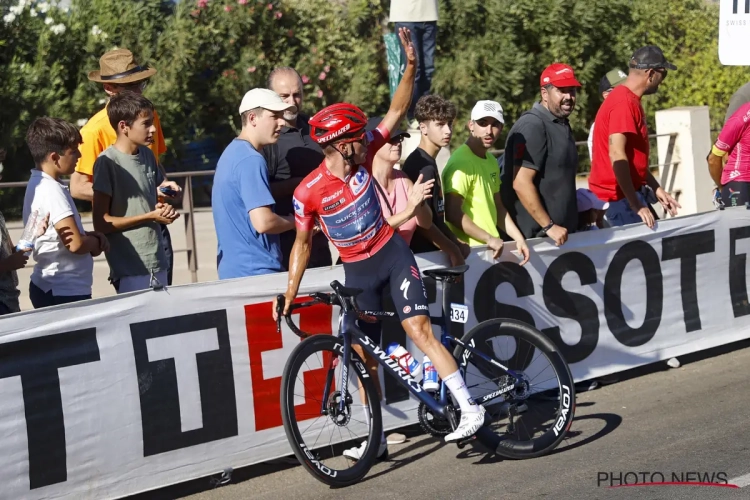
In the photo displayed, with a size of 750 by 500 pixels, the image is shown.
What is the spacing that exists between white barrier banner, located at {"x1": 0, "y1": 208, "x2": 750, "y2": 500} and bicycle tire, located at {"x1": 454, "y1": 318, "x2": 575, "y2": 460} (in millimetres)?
638

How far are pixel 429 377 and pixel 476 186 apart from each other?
1631 millimetres

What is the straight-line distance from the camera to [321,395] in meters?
5.92

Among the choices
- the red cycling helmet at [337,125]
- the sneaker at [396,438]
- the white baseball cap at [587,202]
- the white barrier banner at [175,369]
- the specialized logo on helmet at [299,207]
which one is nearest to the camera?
the white barrier banner at [175,369]

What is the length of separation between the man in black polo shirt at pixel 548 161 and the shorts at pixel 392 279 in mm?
1764

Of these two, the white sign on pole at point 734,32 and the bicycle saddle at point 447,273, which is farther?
the white sign on pole at point 734,32

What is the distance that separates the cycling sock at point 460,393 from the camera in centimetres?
583

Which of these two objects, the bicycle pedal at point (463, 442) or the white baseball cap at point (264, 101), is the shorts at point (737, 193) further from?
the white baseball cap at point (264, 101)

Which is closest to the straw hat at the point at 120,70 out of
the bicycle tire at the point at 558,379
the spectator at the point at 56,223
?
the spectator at the point at 56,223

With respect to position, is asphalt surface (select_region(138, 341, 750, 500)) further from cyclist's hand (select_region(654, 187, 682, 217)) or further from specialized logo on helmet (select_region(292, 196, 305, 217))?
cyclist's hand (select_region(654, 187, 682, 217))

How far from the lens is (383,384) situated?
6.61m

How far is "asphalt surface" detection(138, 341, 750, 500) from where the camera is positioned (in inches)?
218

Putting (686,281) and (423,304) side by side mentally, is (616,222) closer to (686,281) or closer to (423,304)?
(686,281)

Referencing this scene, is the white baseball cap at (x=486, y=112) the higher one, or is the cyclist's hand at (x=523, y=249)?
the white baseball cap at (x=486, y=112)

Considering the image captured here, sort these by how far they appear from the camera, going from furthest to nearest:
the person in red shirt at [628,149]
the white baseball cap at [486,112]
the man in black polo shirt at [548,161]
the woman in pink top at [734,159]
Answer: the woman in pink top at [734,159] → the person in red shirt at [628,149] → the man in black polo shirt at [548,161] → the white baseball cap at [486,112]
